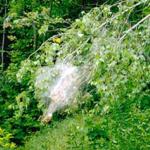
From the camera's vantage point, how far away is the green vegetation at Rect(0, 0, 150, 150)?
203 inches

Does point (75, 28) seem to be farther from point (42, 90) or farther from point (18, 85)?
point (18, 85)

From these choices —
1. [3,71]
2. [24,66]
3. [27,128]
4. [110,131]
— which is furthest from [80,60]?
[3,71]

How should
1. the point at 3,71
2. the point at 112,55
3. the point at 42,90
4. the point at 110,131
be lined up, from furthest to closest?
the point at 3,71 → the point at 110,131 → the point at 42,90 → the point at 112,55

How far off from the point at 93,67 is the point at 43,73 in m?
0.44

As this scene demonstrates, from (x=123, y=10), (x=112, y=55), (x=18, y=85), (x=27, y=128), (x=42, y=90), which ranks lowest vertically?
(x=27, y=128)

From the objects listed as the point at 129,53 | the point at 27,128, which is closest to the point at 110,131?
the point at 27,128

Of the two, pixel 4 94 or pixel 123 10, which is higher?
pixel 123 10

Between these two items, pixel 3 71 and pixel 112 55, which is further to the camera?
pixel 3 71

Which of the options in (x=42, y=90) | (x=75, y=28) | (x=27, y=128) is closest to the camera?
(x=42, y=90)

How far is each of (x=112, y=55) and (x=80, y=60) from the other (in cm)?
52

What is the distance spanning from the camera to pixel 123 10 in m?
5.56

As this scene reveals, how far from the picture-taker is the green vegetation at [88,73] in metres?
5.16

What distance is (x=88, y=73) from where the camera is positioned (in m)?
5.31

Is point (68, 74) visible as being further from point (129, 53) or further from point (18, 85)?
point (18, 85)
